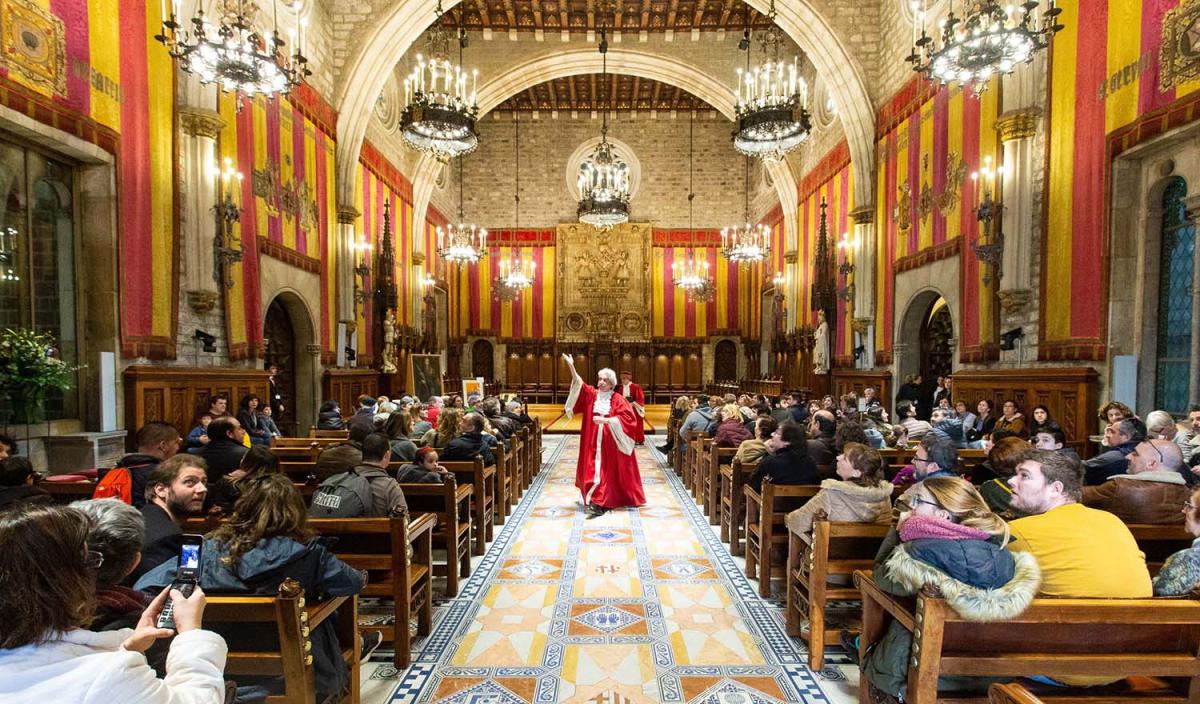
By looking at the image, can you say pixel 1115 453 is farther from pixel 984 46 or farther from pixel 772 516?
pixel 984 46

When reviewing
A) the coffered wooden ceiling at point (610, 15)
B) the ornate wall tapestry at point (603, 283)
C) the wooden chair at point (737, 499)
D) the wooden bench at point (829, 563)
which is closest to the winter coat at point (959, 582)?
the wooden bench at point (829, 563)

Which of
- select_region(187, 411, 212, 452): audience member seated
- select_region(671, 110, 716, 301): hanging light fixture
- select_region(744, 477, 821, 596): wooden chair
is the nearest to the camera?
select_region(744, 477, 821, 596): wooden chair

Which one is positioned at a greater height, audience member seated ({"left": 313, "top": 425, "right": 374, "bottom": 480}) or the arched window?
the arched window

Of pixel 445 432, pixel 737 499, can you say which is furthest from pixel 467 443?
pixel 737 499

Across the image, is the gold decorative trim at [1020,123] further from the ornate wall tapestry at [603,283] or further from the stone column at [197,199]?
the ornate wall tapestry at [603,283]

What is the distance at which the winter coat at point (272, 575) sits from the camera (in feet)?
7.47

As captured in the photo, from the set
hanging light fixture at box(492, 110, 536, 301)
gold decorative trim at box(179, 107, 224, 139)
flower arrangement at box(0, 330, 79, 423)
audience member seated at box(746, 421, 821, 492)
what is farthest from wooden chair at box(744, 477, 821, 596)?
hanging light fixture at box(492, 110, 536, 301)

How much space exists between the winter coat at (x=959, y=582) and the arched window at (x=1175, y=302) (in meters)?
5.83

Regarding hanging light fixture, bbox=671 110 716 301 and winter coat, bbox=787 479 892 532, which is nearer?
winter coat, bbox=787 479 892 532

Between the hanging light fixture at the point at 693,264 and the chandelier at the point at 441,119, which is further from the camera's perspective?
the hanging light fixture at the point at 693,264

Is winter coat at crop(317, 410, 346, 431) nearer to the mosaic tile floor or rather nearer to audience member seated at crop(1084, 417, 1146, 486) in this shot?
the mosaic tile floor

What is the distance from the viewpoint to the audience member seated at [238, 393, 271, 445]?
750cm

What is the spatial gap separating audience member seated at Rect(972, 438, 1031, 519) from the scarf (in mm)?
1184

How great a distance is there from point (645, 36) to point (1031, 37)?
42.4 ft
